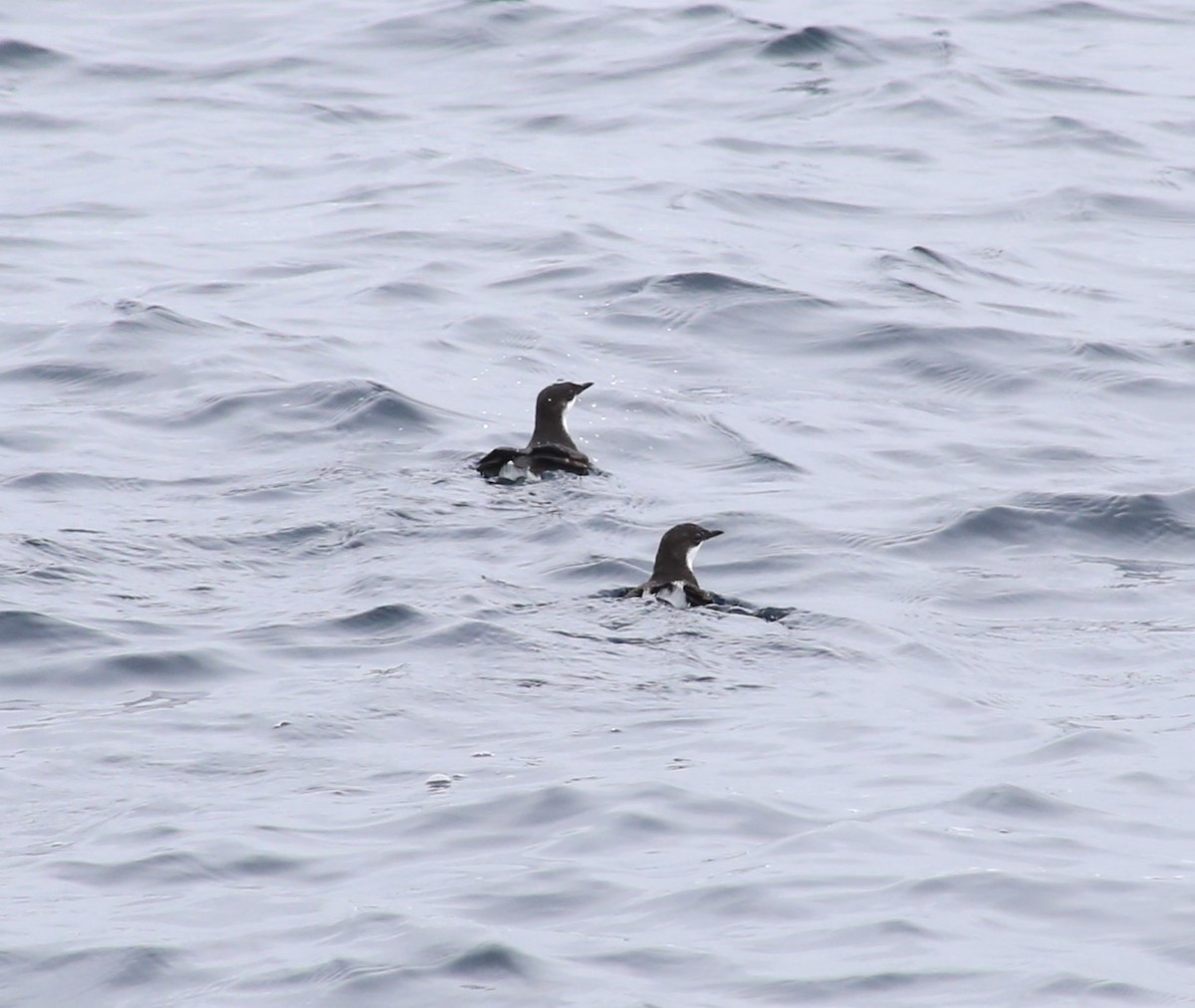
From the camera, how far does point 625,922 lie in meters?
6.92

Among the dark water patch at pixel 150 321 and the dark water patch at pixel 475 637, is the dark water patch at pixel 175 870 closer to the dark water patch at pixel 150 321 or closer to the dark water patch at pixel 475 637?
the dark water patch at pixel 475 637

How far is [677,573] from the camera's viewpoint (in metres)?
10.4

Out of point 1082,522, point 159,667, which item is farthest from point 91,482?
point 1082,522

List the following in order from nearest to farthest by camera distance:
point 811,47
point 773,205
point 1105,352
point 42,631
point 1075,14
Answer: point 42,631 → point 1105,352 → point 773,205 → point 811,47 → point 1075,14

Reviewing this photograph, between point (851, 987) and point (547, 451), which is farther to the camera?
point (547, 451)

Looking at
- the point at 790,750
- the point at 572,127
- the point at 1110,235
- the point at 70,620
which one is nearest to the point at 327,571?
the point at 70,620

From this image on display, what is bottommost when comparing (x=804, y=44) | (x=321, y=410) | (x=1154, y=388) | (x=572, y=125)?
(x=1154, y=388)

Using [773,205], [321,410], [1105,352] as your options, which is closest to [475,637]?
[321,410]

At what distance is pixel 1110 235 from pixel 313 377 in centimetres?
749

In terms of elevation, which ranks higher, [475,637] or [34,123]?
[34,123]

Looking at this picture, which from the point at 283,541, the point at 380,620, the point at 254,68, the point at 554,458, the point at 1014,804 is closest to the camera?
the point at 1014,804

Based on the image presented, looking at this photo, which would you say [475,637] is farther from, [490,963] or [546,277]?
[546,277]

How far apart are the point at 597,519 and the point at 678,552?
143cm

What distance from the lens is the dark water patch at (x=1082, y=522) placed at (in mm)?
11797
